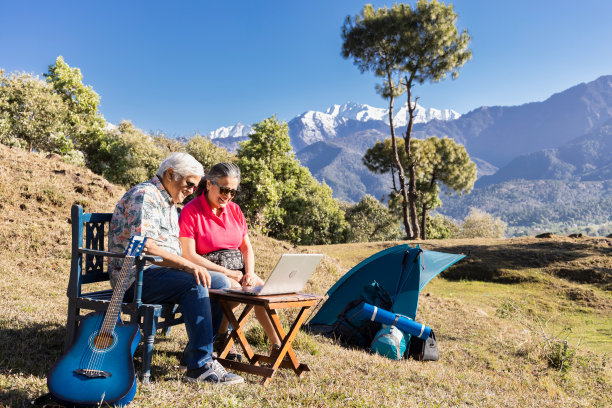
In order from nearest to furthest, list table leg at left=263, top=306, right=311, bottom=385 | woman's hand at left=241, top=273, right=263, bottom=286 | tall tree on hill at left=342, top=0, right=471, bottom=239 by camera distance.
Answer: table leg at left=263, top=306, right=311, bottom=385
woman's hand at left=241, top=273, right=263, bottom=286
tall tree on hill at left=342, top=0, right=471, bottom=239

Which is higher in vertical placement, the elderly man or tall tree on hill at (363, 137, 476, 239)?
tall tree on hill at (363, 137, 476, 239)

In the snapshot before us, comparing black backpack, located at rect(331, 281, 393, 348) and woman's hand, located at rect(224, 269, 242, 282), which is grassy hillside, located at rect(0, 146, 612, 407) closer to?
black backpack, located at rect(331, 281, 393, 348)

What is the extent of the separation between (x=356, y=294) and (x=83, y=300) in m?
5.08

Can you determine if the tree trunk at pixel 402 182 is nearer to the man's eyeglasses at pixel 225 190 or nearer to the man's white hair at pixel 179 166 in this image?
the man's eyeglasses at pixel 225 190

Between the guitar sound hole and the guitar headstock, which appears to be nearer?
the guitar sound hole

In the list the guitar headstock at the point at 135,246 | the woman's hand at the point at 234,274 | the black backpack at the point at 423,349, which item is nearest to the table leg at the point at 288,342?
the woman's hand at the point at 234,274

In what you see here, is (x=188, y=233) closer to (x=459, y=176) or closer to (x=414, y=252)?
(x=414, y=252)

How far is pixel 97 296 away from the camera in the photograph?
3.92 m

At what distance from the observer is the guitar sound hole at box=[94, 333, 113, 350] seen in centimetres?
312

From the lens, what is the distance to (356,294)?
26.4 ft

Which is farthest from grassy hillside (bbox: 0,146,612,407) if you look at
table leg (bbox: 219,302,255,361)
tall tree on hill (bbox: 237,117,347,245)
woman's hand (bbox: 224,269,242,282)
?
tall tree on hill (bbox: 237,117,347,245)

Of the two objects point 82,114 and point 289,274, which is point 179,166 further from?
point 82,114

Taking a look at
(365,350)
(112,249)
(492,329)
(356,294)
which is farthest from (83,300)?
(492,329)

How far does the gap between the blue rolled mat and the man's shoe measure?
2938 millimetres
